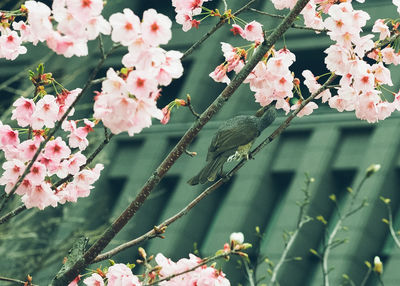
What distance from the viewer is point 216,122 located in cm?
2639

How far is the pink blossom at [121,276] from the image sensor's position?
503 centimetres

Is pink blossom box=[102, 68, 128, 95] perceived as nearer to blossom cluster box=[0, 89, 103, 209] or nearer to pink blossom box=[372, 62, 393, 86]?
blossom cluster box=[0, 89, 103, 209]

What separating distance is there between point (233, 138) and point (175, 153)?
0.98 meters

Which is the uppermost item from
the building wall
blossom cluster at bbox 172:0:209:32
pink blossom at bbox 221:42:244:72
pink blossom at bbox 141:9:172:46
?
the building wall

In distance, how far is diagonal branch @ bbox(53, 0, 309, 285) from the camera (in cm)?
468

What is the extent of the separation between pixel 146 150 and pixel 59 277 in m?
23.0

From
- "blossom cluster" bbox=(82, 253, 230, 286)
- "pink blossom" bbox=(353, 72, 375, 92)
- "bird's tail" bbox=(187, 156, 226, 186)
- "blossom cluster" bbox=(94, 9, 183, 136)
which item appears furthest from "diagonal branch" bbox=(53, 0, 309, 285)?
"bird's tail" bbox=(187, 156, 226, 186)

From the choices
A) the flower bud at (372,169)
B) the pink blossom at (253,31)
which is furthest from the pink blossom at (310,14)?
the flower bud at (372,169)

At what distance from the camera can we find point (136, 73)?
4.12 m

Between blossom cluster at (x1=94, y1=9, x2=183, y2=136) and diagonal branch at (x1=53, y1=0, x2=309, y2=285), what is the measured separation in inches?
18.3

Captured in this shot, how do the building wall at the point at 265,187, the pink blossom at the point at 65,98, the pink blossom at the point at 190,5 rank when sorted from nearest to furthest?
1. the pink blossom at the point at 65,98
2. the pink blossom at the point at 190,5
3. the building wall at the point at 265,187

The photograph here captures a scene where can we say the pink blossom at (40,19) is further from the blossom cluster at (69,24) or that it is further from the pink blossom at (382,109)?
the pink blossom at (382,109)

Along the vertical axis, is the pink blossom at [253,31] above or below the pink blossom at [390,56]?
above

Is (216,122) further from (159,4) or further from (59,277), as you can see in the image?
(59,277)
